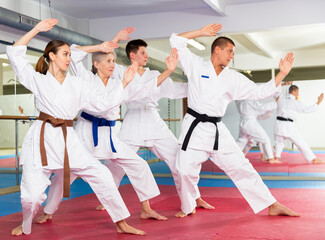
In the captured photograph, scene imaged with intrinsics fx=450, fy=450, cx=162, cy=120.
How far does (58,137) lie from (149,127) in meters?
1.14

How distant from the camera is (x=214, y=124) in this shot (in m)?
3.94

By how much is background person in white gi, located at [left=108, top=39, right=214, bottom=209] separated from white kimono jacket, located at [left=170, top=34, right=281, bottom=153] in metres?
0.26

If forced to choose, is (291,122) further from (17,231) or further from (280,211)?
(17,231)

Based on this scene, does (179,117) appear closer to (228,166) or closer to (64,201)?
(64,201)

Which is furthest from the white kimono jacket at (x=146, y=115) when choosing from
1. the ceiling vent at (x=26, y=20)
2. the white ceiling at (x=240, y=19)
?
the white ceiling at (x=240, y=19)

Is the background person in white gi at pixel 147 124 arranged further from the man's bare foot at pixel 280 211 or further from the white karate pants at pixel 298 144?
the white karate pants at pixel 298 144

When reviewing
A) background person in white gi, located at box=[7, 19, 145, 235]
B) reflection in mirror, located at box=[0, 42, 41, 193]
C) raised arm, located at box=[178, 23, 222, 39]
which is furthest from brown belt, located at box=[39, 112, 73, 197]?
reflection in mirror, located at box=[0, 42, 41, 193]

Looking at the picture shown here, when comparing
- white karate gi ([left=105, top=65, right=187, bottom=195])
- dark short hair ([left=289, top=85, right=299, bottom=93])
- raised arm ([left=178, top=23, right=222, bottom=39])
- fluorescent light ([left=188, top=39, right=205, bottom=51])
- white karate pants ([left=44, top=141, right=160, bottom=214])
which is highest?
fluorescent light ([left=188, top=39, right=205, bottom=51])

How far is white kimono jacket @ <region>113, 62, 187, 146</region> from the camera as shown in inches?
165

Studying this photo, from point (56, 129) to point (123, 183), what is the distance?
3.40 m

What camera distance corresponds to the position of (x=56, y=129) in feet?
11.1

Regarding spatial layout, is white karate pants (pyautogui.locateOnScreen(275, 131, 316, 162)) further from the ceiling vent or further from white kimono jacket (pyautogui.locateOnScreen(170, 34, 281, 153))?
the ceiling vent

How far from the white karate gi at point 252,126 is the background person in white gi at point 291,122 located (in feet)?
0.49

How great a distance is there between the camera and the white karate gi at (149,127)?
4207 millimetres
